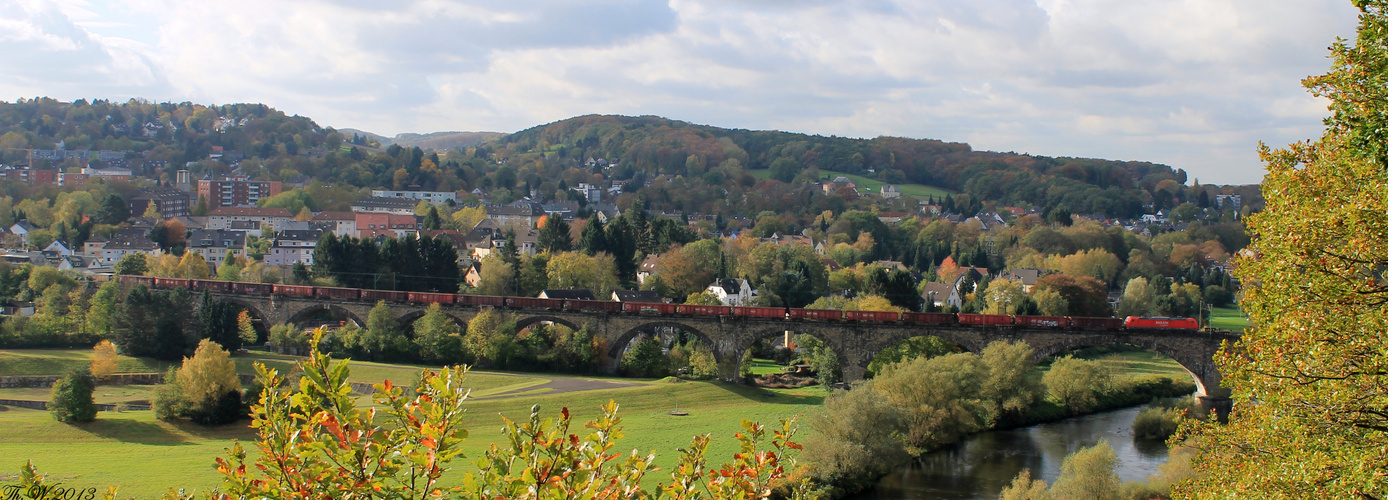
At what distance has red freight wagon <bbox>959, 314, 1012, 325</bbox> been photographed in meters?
50.8

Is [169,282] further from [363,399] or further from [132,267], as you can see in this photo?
[363,399]

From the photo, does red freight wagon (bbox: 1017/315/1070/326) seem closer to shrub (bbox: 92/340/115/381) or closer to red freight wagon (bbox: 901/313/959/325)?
red freight wagon (bbox: 901/313/959/325)

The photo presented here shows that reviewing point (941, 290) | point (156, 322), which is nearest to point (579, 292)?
point (156, 322)

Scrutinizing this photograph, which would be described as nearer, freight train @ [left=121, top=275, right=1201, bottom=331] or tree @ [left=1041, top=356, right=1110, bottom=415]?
tree @ [left=1041, top=356, right=1110, bottom=415]

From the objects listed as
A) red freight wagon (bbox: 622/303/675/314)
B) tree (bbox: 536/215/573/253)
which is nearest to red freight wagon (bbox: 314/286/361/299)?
red freight wagon (bbox: 622/303/675/314)

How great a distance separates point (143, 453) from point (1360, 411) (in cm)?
3284

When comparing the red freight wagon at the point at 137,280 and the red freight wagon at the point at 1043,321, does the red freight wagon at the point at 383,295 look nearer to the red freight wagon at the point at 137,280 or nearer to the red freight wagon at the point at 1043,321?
the red freight wagon at the point at 137,280

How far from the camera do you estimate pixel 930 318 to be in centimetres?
5125

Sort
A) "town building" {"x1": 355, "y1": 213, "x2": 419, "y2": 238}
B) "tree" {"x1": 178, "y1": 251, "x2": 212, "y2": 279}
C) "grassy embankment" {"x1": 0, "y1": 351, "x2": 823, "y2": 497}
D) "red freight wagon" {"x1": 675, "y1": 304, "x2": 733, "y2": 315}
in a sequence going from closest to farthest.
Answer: "grassy embankment" {"x1": 0, "y1": 351, "x2": 823, "y2": 497}, "red freight wagon" {"x1": 675, "y1": 304, "x2": 733, "y2": 315}, "tree" {"x1": 178, "y1": 251, "x2": 212, "y2": 279}, "town building" {"x1": 355, "y1": 213, "x2": 419, "y2": 238}

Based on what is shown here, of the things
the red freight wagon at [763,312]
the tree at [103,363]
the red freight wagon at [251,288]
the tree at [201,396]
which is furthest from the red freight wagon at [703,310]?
the tree at [103,363]

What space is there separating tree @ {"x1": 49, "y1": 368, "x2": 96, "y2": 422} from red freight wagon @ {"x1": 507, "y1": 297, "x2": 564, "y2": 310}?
23156 millimetres

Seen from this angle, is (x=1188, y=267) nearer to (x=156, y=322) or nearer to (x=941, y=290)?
(x=941, y=290)

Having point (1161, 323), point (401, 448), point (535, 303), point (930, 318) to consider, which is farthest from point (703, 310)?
point (401, 448)

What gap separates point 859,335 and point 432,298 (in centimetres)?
2372
